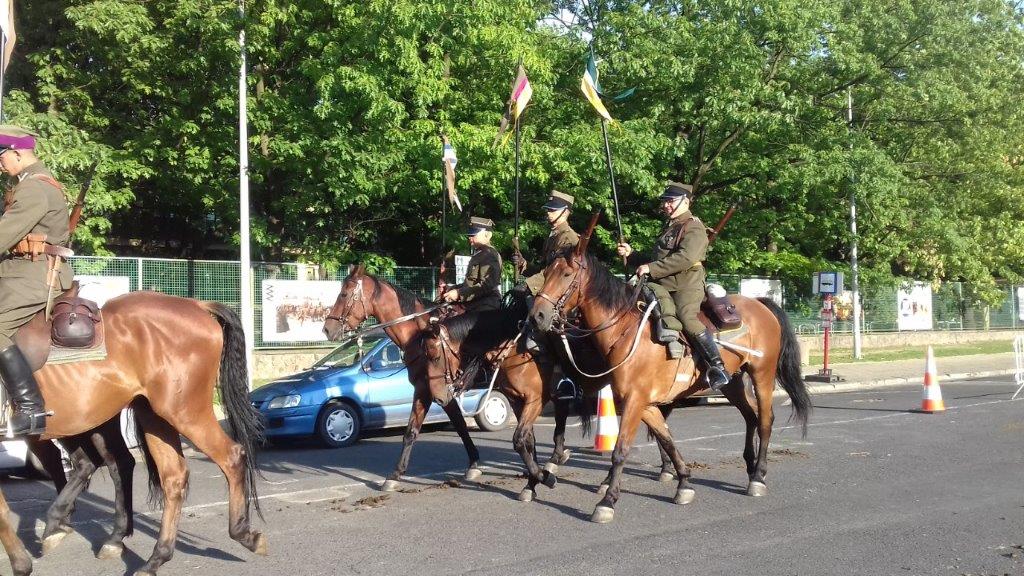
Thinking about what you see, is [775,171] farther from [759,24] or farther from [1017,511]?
[1017,511]

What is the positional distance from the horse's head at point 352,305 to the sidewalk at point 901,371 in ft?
45.2

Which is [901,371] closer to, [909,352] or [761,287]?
[761,287]

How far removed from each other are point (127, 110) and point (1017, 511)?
2214 centimetres

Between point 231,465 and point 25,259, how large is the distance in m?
2.00

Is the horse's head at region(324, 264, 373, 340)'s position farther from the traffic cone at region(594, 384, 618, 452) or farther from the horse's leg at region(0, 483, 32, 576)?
the horse's leg at region(0, 483, 32, 576)

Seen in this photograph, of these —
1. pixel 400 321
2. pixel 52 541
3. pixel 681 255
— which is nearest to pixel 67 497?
pixel 52 541

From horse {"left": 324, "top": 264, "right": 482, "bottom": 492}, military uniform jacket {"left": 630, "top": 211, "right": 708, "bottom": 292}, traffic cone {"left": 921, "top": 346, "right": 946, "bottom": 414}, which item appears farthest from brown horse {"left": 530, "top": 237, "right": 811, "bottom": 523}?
traffic cone {"left": 921, "top": 346, "right": 946, "bottom": 414}

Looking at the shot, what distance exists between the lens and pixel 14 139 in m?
6.56

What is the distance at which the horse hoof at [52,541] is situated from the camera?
725cm

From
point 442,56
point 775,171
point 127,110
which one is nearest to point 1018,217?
point 775,171

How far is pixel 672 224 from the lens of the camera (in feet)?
29.9

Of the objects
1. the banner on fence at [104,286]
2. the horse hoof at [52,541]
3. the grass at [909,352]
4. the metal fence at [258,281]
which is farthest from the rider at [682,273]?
the grass at [909,352]

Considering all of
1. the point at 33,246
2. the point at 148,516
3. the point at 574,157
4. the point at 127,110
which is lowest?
the point at 148,516

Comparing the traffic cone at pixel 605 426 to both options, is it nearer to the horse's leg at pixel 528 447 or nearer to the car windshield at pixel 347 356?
the horse's leg at pixel 528 447
